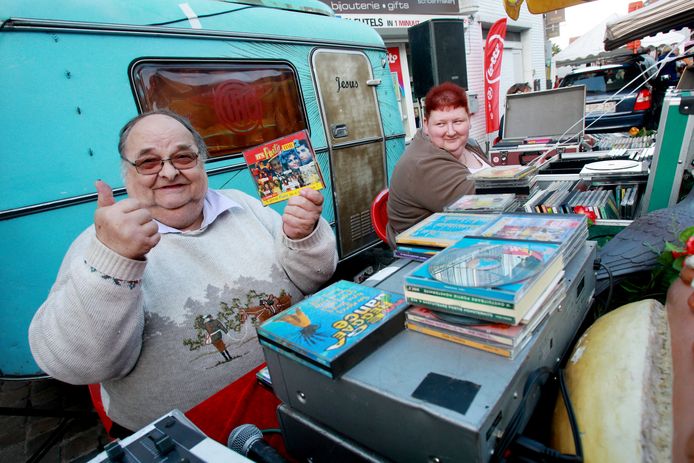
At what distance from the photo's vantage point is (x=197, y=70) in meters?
2.78

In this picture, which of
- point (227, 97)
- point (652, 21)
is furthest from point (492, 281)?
point (652, 21)

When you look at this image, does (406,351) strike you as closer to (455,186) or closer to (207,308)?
(207,308)

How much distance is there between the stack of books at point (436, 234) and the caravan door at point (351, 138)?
268 centimetres

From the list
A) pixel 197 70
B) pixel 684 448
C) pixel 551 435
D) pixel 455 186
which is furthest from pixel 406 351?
pixel 197 70

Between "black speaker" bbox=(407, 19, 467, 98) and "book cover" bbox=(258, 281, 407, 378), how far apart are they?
716 centimetres

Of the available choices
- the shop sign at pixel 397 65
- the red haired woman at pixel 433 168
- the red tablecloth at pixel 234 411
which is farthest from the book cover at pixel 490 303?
the shop sign at pixel 397 65

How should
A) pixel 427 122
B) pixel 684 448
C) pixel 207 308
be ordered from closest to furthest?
pixel 684 448, pixel 207 308, pixel 427 122

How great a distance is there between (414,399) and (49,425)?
3.22 metres

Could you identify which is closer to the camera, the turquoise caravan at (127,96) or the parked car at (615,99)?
the turquoise caravan at (127,96)

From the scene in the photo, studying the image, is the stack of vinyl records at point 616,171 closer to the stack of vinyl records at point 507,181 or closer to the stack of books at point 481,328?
the stack of vinyl records at point 507,181

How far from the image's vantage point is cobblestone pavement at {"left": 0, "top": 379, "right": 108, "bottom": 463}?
241cm

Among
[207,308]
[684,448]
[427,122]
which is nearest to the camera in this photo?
[684,448]

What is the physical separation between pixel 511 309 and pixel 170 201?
127 cm

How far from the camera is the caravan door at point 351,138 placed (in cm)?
371
